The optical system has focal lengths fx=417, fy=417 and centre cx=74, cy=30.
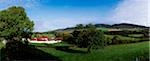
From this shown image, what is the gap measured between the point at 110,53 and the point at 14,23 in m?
15.3

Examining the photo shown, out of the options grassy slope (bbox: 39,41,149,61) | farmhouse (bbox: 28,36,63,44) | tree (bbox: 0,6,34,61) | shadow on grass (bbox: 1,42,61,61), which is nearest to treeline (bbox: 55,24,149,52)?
farmhouse (bbox: 28,36,63,44)

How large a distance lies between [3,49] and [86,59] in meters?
10.1

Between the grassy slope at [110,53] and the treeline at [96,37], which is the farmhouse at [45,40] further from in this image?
the grassy slope at [110,53]

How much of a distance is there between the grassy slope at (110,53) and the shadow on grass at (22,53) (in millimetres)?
1508

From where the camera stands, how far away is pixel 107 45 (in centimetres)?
5522

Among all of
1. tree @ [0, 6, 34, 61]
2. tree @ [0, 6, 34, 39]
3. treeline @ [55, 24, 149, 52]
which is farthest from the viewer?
tree @ [0, 6, 34, 39]

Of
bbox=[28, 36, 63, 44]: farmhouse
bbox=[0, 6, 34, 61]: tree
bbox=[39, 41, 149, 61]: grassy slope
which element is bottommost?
bbox=[39, 41, 149, 61]: grassy slope

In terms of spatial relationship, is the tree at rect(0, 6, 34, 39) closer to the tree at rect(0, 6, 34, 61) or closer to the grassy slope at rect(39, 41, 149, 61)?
the tree at rect(0, 6, 34, 61)

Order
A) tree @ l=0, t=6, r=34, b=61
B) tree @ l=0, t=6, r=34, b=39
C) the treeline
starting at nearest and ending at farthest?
tree @ l=0, t=6, r=34, b=61 → the treeline → tree @ l=0, t=6, r=34, b=39

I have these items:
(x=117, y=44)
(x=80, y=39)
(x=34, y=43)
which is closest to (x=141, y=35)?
(x=117, y=44)

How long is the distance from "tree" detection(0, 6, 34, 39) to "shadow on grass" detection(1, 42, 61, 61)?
6.88 ft

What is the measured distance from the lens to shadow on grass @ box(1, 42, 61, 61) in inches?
1956

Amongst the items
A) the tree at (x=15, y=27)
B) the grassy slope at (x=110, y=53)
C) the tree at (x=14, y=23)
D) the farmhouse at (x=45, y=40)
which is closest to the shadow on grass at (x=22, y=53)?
the tree at (x=15, y=27)

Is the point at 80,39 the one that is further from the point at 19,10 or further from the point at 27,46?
the point at 19,10
